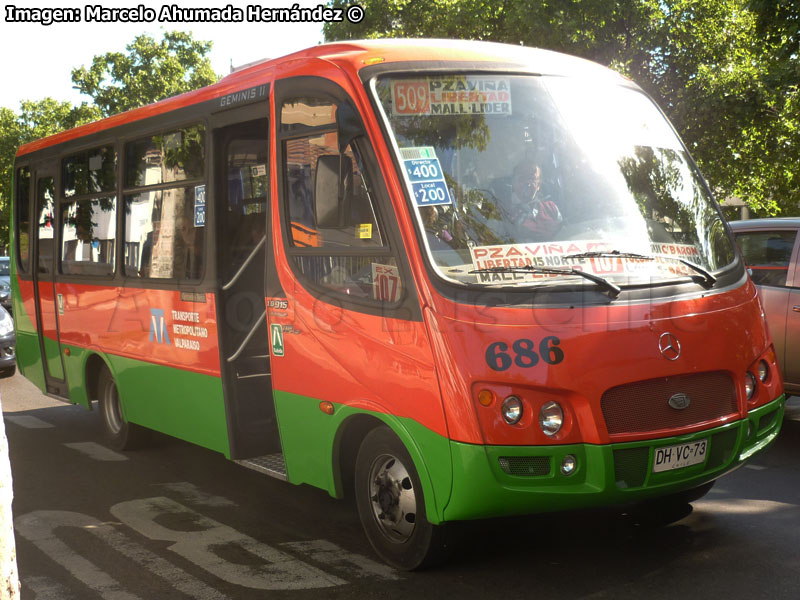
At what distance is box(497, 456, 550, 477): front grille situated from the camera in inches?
186

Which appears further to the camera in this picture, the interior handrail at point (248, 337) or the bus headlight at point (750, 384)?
the interior handrail at point (248, 337)

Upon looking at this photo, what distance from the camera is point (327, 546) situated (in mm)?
5809

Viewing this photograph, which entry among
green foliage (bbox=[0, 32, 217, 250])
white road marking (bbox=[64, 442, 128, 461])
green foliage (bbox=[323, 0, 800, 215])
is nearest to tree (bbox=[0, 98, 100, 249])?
green foliage (bbox=[0, 32, 217, 250])

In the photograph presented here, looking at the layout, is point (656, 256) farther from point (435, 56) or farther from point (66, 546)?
point (66, 546)

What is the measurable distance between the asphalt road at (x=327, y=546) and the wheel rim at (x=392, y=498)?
8.8 inches

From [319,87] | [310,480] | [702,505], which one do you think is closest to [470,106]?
[319,87]

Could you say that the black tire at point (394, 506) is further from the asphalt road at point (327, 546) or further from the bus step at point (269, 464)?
the bus step at point (269, 464)

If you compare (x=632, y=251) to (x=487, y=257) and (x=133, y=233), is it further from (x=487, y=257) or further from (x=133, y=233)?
(x=133, y=233)

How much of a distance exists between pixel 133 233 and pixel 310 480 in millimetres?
3329

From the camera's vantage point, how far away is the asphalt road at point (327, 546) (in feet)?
16.5

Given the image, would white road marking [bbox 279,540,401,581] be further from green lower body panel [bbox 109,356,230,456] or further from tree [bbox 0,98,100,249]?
tree [bbox 0,98,100,249]

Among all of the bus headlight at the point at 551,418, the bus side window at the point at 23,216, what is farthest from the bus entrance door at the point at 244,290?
the bus side window at the point at 23,216

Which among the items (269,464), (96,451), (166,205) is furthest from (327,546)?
(96,451)

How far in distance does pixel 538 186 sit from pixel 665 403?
1.27 meters
